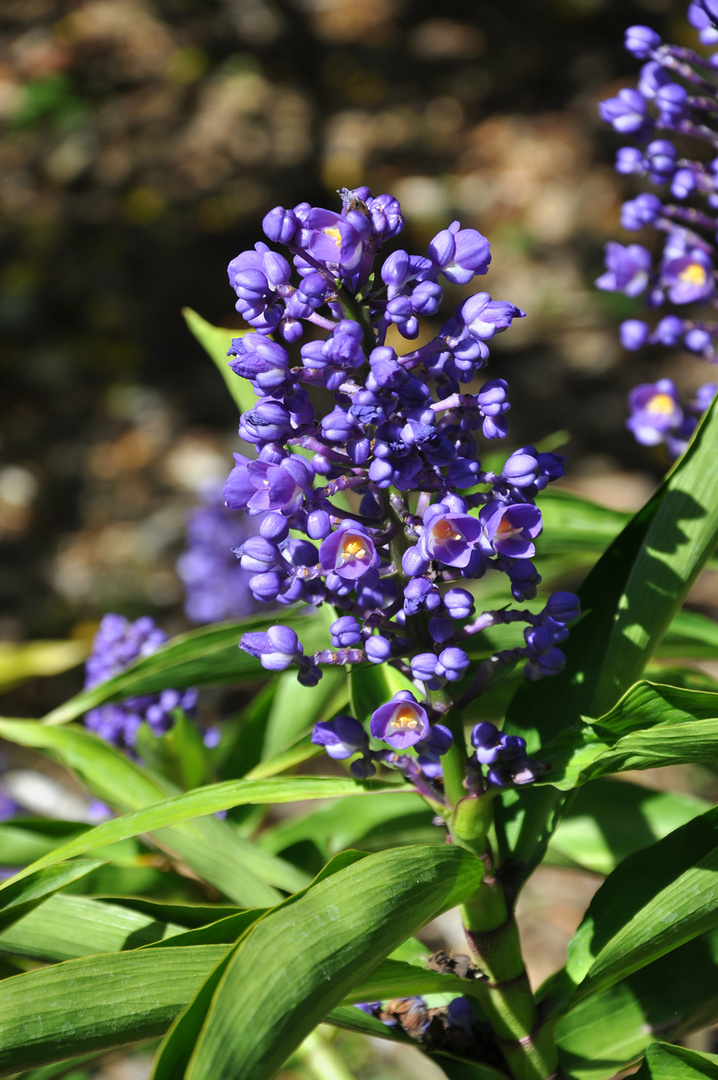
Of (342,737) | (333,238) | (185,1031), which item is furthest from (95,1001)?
(333,238)

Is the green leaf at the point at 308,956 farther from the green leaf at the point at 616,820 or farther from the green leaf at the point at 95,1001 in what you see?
the green leaf at the point at 616,820

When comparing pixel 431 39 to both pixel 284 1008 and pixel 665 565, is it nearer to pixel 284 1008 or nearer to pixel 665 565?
pixel 665 565

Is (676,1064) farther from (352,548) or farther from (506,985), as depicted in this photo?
(352,548)

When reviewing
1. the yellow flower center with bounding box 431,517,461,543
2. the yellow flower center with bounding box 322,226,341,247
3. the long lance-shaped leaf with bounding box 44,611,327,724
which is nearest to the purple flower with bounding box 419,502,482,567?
the yellow flower center with bounding box 431,517,461,543

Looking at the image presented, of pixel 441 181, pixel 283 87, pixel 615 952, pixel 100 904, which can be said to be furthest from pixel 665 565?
pixel 283 87

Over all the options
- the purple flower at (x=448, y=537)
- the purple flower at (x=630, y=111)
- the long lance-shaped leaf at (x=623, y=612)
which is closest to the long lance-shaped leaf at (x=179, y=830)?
the long lance-shaped leaf at (x=623, y=612)
